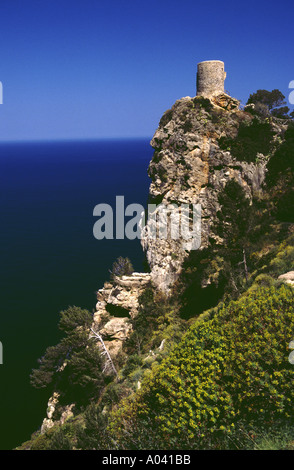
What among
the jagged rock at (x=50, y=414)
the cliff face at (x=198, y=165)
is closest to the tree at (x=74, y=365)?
the jagged rock at (x=50, y=414)

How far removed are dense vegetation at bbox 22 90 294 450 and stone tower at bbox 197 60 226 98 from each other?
11681 millimetres

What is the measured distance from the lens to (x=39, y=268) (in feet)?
206

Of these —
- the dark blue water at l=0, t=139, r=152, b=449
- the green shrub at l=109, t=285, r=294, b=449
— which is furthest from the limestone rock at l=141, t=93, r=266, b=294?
the green shrub at l=109, t=285, r=294, b=449

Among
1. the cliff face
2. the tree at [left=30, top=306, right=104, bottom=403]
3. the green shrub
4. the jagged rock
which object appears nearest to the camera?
the green shrub

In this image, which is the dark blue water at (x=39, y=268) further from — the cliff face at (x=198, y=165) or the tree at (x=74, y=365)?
the cliff face at (x=198, y=165)

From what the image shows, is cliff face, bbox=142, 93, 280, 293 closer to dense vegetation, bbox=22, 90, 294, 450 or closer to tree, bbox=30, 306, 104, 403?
dense vegetation, bbox=22, 90, 294, 450

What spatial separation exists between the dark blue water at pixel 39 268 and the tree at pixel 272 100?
35.3 metres

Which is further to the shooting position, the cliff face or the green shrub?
the cliff face

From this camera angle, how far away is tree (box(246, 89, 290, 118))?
37841 mm

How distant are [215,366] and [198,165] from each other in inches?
1009

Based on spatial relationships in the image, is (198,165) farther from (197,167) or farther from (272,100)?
(272,100)

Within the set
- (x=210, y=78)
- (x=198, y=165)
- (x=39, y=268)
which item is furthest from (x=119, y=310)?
(x=39, y=268)

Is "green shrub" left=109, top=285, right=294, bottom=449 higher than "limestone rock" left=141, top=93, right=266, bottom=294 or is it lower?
lower
